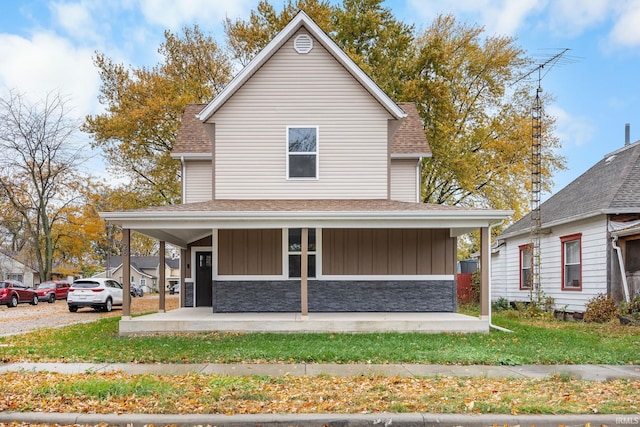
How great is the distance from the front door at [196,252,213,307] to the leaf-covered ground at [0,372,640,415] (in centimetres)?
969

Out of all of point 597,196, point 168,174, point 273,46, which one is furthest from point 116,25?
point 597,196

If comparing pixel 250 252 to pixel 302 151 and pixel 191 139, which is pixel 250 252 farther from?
pixel 191 139

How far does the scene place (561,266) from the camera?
1747 cm

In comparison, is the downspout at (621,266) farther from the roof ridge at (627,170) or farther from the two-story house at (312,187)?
the two-story house at (312,187)

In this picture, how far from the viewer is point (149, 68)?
28891mm

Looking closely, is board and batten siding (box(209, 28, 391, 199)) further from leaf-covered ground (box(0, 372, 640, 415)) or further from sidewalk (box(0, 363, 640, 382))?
leaf-covered ground (box(0, 372, 640, 415))

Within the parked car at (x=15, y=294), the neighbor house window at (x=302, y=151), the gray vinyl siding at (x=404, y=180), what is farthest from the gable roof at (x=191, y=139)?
the parked car at (x=15, y=294)

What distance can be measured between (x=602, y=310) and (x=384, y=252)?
6236 millimetres

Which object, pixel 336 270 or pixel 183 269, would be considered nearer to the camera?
pixel 336 270

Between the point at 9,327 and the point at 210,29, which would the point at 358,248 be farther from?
the point at 210,29

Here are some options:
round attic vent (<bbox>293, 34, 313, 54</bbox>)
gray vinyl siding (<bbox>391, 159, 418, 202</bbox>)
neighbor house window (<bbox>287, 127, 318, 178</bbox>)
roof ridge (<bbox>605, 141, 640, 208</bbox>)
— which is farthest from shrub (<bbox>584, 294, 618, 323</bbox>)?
round attic vent (<bbox>293, 34, 313, 54</bbox>)

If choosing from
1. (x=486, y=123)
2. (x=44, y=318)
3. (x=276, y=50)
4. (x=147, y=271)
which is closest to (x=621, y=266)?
(x=276, y=50)

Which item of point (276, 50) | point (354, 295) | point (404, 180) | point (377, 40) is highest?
point (377, 40)

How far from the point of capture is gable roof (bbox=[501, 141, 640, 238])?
14820mm
